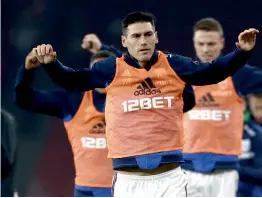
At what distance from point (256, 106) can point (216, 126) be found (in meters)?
0.85

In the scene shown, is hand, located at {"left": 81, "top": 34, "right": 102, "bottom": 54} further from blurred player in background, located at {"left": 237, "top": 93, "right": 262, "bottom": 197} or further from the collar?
the collar

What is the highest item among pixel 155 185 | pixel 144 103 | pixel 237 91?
pixel 237 91

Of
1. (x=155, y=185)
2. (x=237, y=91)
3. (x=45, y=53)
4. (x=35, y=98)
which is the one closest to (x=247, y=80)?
(x=237, y=91)

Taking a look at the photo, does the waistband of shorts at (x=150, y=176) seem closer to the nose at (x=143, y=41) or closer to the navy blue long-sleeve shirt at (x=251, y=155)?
the nose at (x=143, y=41)

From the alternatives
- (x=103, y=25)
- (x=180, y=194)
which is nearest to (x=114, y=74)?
(x=180, y=194)

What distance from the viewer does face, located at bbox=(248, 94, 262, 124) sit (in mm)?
7070

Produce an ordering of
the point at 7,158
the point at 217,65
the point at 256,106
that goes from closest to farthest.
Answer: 1. the point at 217,65
2. the point at 7,158
3. the point at 256,106

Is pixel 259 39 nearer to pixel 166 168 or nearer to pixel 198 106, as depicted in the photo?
pixel 198 106

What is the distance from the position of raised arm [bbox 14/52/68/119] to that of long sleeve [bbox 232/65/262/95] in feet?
4.57

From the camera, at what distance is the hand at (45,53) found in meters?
4.61

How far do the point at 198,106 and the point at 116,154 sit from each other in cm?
180

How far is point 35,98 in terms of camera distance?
5.89 metres

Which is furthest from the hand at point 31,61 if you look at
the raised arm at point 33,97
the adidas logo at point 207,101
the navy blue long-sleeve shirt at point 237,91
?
the navy blue long-sleeve shirt at point 237,91

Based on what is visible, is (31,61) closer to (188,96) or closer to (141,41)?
(141,41)
